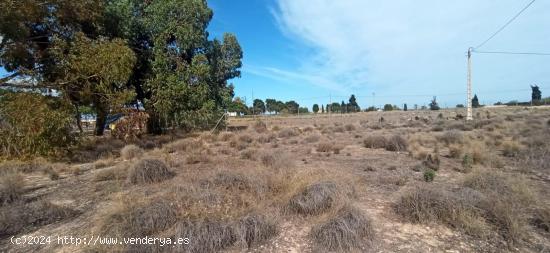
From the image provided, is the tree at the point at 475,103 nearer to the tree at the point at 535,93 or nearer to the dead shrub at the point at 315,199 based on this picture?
the tree at the point at 535,93

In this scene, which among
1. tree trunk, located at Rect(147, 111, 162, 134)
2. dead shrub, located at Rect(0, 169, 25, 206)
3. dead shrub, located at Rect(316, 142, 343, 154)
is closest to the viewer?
dead shrub, located at Rect(0, 169, 25, 206)

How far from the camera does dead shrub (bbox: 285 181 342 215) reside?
5.07 metres

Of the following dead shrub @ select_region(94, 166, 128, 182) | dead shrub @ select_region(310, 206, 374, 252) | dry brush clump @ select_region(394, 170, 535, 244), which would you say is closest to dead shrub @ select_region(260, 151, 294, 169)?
dry brush clump @ select_region(394, 170, 535, 244)

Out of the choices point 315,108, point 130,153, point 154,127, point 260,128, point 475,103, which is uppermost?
point 315,108

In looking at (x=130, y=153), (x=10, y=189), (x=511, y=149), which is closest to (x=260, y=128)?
(x=130, y=153)

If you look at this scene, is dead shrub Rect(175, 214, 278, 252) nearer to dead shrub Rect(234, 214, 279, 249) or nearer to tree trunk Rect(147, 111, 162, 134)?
dead shrub Rect(234, 214, 279, 249)

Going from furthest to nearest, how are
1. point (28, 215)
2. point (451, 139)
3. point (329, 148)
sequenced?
point (451, 139) → point (329, 148) → point (28, 215)

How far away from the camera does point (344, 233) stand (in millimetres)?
4145

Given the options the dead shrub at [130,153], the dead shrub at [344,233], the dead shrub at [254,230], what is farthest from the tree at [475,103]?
the dead shrub at [254,230]

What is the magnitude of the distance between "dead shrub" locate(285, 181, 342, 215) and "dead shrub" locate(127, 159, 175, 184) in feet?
13.4

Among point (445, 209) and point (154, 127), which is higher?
point (154, 127)

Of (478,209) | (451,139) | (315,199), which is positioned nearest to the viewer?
(478,209)

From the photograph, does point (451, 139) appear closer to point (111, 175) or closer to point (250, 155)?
point (250, 155)

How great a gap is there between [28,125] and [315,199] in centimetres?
979
